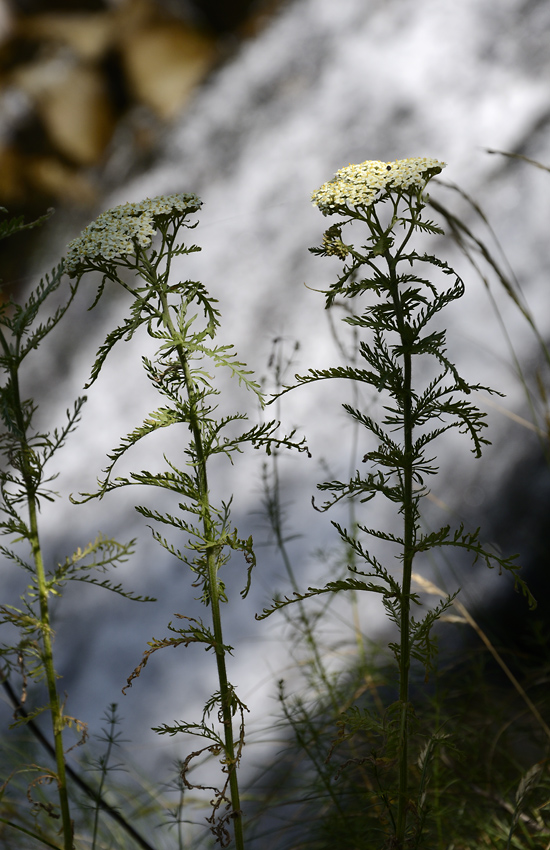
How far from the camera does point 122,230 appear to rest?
35.9 inches

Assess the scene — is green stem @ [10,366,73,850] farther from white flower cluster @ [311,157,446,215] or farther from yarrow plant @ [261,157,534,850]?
white flower cluster @ [311,157,446,215]

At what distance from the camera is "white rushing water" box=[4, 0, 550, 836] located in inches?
103

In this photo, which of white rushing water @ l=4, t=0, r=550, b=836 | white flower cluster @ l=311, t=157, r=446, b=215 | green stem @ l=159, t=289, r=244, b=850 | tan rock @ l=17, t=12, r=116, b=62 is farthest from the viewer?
tan rock @ l=17, t=12, r=116, b=62

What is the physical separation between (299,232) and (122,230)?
6.99ft

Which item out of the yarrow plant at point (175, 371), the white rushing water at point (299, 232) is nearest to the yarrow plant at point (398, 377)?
the yarrow plant at point (175, 371)

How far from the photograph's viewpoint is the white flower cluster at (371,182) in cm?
86

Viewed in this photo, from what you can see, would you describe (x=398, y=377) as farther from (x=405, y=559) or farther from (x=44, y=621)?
(x=44, y=621)

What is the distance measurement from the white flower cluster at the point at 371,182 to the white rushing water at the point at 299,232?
1.73 metres

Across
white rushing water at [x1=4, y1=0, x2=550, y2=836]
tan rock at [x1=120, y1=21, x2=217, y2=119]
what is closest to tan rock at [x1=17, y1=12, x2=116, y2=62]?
tan rock at [x1=120, y1=21, x2=217, y2=119]

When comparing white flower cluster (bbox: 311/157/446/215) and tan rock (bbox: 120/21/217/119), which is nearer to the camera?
white flower cluster (bbox: 311/157/446/215)

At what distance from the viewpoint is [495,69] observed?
2.76 metres

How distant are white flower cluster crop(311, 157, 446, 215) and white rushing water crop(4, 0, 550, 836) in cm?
173

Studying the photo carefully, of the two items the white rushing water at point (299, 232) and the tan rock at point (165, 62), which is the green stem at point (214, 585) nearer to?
the white rushing water at point (299, 232)

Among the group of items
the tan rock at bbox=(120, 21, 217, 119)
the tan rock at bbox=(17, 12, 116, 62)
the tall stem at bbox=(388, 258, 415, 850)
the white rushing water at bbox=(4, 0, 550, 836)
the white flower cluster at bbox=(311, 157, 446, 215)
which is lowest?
the tall stem at bbox=(388, 258, 415, 850)
